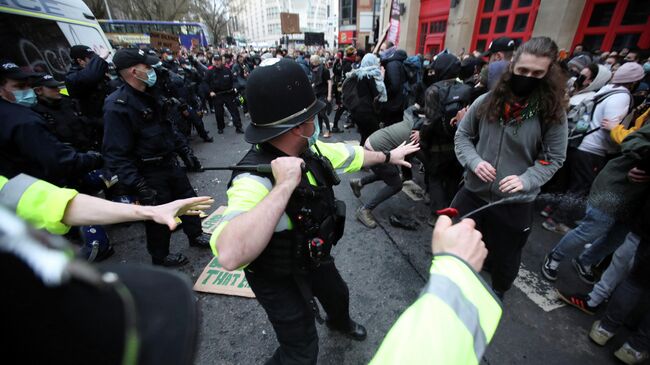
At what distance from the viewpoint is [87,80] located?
4023 millimetres

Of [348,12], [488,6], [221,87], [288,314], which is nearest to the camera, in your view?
[288,314]

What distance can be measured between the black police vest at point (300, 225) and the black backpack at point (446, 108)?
2.28 m

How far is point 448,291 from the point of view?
2.37 ft

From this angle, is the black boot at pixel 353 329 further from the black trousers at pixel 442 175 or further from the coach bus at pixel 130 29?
the coach bus at pixel 130 29

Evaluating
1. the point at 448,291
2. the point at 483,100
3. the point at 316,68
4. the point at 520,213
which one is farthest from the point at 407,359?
the point at 316,68

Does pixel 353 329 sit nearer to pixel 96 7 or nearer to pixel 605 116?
pixel 605 116

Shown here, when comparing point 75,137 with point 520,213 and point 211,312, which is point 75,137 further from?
point 520,213

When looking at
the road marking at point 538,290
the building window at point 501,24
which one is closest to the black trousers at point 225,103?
the road marking at point 538,290

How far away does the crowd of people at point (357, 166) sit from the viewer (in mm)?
1451

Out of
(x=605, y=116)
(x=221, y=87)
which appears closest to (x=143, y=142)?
(x=605, y=116)

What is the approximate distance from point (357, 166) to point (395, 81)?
3952mm

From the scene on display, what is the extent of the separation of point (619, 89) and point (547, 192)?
5.37 feet

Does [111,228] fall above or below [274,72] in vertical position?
below

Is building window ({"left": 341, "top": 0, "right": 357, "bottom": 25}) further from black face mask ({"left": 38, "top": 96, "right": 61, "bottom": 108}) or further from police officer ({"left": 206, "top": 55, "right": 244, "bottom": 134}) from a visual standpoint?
black face mask ({"left": 38, "top": 96, "right": 61, "bottom": 108})
